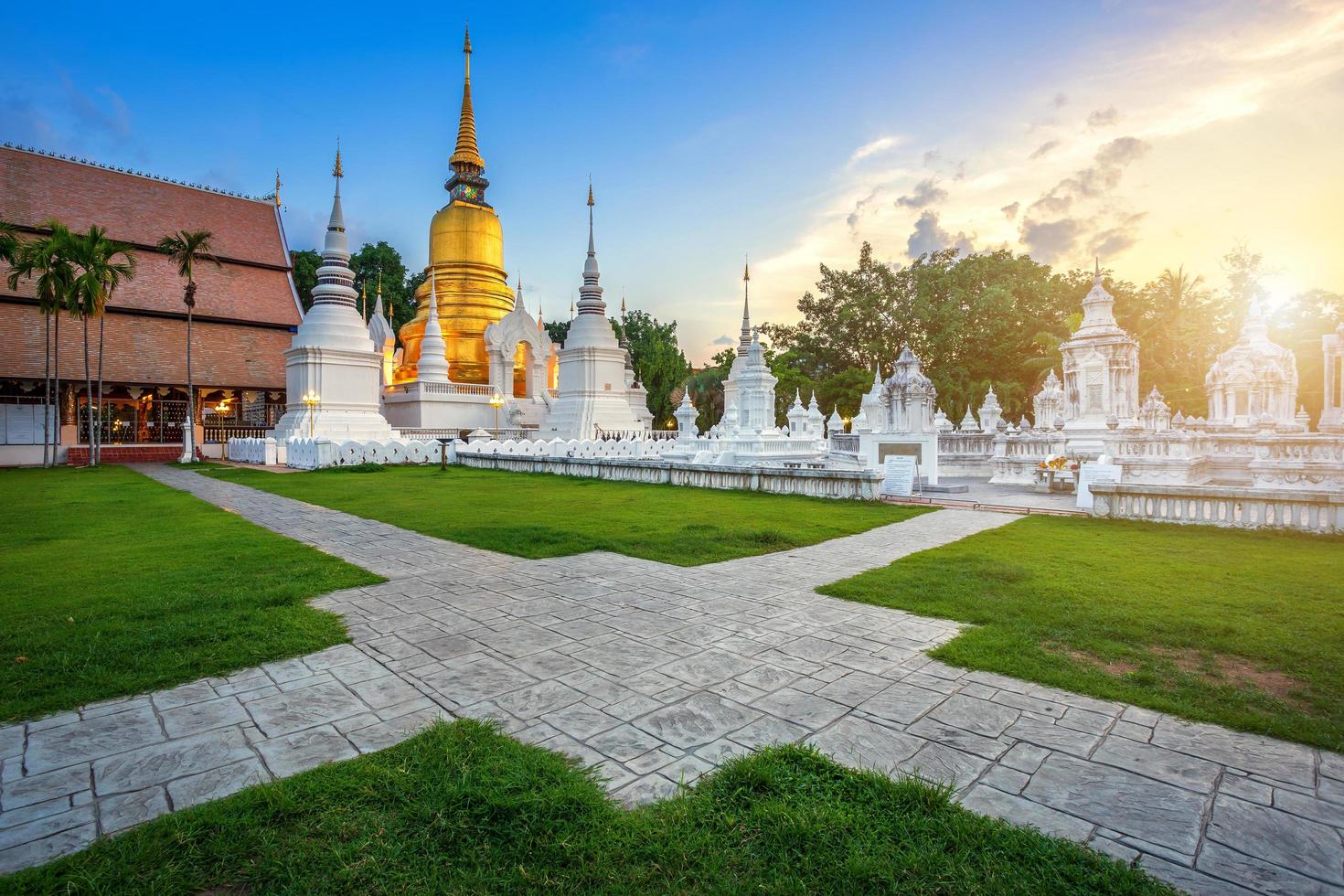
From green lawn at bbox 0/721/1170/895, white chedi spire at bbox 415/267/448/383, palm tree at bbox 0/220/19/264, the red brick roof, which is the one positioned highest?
the red brick roof

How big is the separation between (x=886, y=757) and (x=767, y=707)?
695 millimetres

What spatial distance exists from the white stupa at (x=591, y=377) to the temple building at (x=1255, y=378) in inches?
790

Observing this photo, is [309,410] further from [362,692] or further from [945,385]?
[945,385]

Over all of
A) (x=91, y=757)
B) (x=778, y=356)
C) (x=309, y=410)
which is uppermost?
(x=778, y=356)

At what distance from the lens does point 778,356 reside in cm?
4409

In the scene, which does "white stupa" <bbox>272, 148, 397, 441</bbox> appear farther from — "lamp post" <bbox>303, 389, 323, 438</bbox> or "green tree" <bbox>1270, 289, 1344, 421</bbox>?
"green tree" <bbox>1270, 289, 1344, 421</bbox>

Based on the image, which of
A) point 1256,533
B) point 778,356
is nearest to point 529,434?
point 778,356

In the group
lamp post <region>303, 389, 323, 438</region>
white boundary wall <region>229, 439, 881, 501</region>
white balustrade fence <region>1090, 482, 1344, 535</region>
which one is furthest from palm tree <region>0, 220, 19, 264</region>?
white balustrade fence <region>1090, 482, 1344, 535</region>

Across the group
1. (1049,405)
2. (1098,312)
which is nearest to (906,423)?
(1098,312)

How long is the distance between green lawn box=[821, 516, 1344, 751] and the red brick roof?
34026 millimetres

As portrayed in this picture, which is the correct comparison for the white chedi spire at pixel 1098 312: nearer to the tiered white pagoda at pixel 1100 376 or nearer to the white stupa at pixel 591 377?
the tiered white pagoda at pixel 1100 376

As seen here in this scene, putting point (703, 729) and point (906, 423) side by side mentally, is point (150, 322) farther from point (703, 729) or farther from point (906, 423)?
point (703, 729)

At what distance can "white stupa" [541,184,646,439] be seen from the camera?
90.9 ft

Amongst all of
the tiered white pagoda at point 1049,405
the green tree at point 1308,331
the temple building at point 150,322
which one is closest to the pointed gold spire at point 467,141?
the temple building at point 150,322
